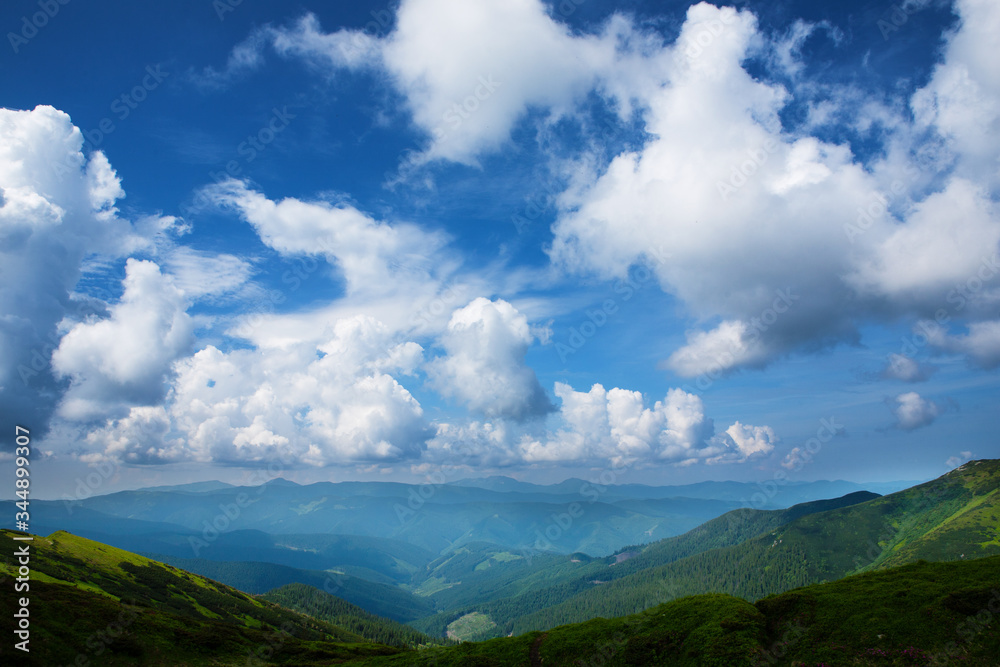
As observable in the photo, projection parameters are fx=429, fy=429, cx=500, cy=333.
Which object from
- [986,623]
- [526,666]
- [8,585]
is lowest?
[526,666]

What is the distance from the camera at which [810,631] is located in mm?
47844

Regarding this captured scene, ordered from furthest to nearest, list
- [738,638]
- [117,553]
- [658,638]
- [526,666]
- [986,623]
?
[117,553]
[526,666]
[658,638]
[738,638]
[986,623]

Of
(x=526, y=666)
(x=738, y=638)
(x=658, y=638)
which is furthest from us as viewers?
(x=526, y=666)

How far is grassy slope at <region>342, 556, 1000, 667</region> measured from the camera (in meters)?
42.7

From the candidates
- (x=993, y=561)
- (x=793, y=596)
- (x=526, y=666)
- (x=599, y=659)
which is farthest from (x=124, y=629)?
(x=993, y=561)

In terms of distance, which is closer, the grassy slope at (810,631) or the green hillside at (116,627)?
the grassy slope at (810,631)

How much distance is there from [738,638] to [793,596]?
13.4 meters

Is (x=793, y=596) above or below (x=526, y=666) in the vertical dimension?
above

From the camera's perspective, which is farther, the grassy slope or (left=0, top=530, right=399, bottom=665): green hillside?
(left=0, top=530, right=399, bottom=665): green hillside

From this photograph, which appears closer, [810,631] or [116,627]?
[810,631]

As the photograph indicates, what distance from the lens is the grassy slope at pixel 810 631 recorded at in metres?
42.7

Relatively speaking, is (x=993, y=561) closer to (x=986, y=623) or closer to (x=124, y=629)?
(x=986, y=623)

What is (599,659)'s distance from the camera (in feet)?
175

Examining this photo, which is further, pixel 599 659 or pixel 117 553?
pixel 117 553
